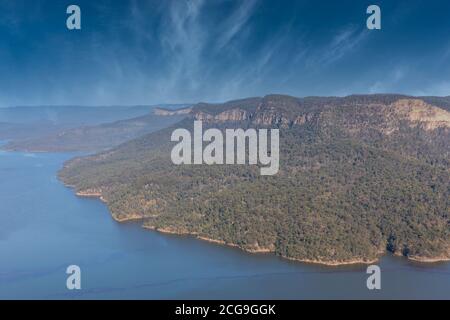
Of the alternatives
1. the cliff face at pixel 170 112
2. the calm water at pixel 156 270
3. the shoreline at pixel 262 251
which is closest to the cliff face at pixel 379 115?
the calm water at pixel 156 270

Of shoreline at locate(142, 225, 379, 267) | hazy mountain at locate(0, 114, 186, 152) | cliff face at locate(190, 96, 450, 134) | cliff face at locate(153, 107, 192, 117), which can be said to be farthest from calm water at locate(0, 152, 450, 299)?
cliff face at locate(153, 107, 192, 117)

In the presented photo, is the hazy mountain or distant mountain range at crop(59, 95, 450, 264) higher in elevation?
the hazy mountain

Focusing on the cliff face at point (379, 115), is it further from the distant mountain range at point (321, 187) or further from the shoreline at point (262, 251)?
the shoreline at point (262, 251)

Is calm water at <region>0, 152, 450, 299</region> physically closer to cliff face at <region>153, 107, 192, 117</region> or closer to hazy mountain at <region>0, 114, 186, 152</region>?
hazy mountain at <region>0, 114, 186, 152</region>

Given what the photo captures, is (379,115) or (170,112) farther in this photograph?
(170,112)

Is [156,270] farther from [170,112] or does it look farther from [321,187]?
[170,112]

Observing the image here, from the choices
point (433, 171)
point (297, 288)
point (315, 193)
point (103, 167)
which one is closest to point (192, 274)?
point (297, 288)

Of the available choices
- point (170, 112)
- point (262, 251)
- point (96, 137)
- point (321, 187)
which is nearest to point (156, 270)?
point (262, 251)
